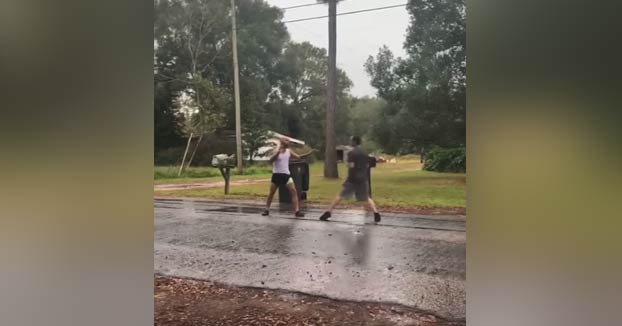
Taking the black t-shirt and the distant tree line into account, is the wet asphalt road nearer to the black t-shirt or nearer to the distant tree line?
the black t-shirt

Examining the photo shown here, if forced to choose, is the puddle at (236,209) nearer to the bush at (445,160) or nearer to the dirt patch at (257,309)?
the dirt patch at (257,309)

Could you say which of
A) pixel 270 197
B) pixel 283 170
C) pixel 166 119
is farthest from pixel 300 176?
pixel 166 119

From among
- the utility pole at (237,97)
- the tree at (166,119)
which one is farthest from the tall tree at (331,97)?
the tree at (166,119)

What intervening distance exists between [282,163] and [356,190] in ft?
1.36

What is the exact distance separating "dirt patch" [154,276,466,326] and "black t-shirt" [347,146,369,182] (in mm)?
580

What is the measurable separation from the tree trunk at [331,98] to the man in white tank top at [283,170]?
0.19 m

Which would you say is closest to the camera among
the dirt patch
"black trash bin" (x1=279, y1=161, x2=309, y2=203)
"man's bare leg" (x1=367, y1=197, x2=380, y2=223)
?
the dirt patch

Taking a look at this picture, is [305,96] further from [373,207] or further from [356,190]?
[373,207]

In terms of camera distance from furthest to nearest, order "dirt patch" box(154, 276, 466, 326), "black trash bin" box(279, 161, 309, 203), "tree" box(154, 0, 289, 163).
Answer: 1. "tree" box(154, 0, 289, 163)
2. "black trash bin" box(279, 161, 309, 203)
3. "dirt patch" box(154, 276, 466, 326)

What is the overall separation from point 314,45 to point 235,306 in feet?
4.32

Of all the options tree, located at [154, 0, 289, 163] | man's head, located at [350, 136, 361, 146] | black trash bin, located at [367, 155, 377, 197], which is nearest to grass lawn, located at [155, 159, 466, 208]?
black trash bin, located at [367, 155, 377, 197]

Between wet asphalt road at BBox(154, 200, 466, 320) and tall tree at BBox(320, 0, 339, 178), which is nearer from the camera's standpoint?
wet asphalt road at BBox(154, 200, 466, 320)

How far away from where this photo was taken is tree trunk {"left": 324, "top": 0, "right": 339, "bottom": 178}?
6.75 ft
